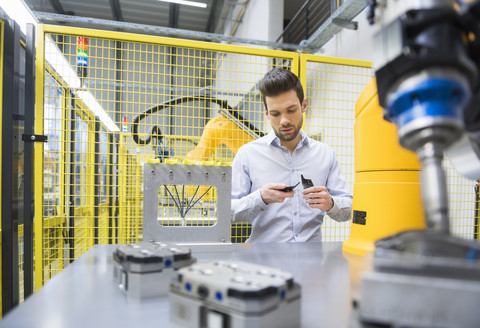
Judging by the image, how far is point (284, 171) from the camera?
1674 mm

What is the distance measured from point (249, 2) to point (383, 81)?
6.50 metres

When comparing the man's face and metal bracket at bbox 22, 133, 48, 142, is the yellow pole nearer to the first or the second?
metal bracket at bbox 22, 133, 48, 142

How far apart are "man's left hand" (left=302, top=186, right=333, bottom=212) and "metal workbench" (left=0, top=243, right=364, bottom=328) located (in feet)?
1.37

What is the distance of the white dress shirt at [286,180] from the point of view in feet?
5.05

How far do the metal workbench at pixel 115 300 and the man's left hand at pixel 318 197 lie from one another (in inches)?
16.5

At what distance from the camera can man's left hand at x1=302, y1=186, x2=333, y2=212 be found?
114cm

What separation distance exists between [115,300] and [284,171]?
4.27ft

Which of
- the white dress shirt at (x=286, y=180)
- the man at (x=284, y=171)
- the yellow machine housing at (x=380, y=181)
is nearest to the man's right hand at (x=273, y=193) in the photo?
the man at (x=284, y=171)

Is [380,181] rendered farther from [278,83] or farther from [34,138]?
[34,138]

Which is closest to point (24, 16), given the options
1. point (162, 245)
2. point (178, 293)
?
point (162, 245)

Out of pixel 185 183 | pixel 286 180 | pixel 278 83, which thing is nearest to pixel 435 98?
pixel 185 183

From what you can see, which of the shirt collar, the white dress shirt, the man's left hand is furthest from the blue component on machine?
the shirt collar

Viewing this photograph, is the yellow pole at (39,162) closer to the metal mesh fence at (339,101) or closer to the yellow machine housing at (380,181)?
the yellow machine housing at (380,181)

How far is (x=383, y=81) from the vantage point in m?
0.39
